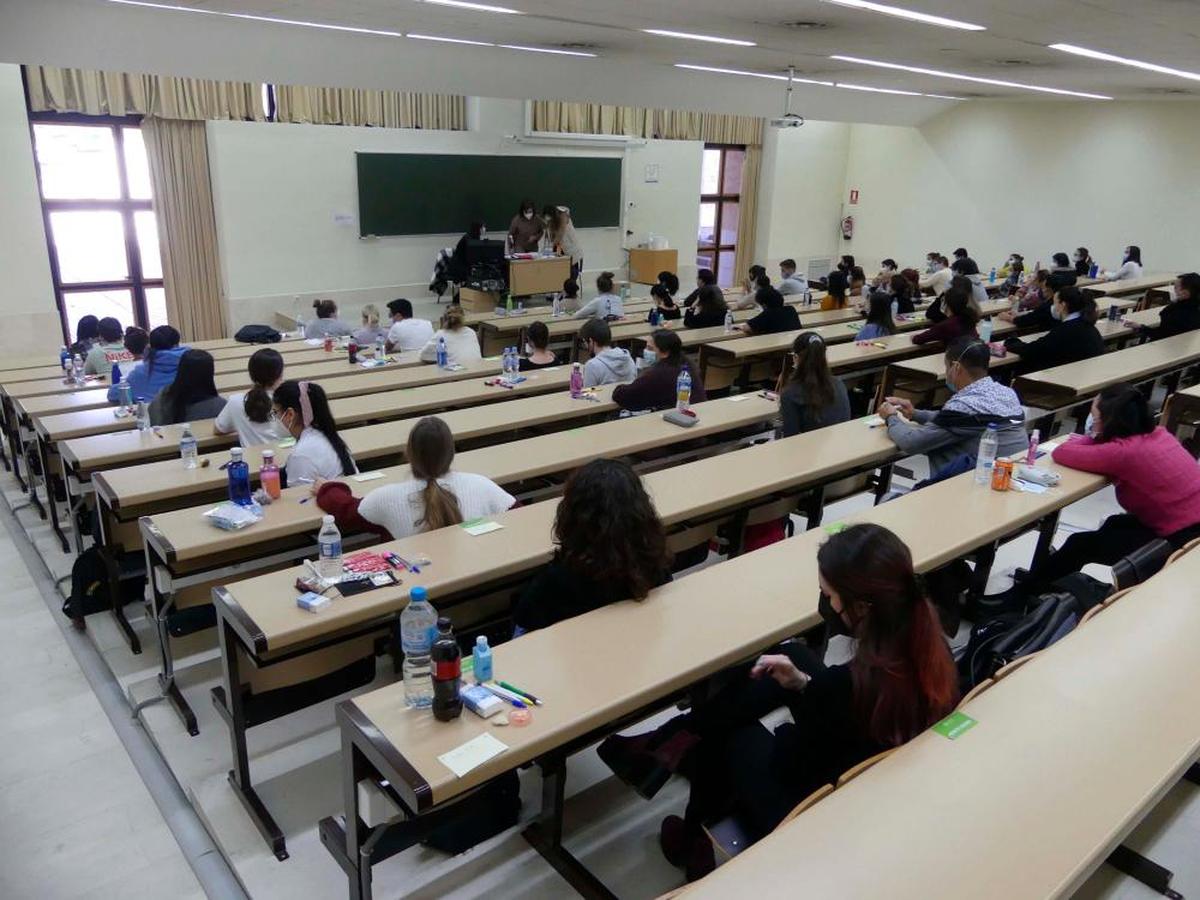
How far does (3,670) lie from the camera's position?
3.80m

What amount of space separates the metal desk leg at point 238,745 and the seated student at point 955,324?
619 cm

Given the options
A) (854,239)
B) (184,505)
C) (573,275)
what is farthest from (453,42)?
(854,239)

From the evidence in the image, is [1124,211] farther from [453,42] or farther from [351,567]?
[351,567]

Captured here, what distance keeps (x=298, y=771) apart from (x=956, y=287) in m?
6.41

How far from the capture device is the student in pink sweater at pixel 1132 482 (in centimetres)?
362

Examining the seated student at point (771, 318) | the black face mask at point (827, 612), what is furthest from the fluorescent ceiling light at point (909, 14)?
the black face mask at point (827, 612)

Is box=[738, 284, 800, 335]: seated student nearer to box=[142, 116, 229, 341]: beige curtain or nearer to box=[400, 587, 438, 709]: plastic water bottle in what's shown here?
box=[400, 587, 438, 709]: plastic water bottle

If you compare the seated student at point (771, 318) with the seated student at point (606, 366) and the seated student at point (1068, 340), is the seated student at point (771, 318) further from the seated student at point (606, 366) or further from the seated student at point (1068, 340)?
the seated student at point (606, 366)

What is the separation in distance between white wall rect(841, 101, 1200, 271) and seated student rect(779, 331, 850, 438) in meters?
11.6

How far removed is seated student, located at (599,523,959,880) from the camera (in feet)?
6.68

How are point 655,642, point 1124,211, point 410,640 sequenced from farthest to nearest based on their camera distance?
point 1124,211, point 655,642, point 410,640

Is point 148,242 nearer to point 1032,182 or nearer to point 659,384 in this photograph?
point 659,384

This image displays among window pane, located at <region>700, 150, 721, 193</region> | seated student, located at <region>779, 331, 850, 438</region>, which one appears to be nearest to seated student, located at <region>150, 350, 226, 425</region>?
seated student, located at <region>779, 331, 850, 438</region>

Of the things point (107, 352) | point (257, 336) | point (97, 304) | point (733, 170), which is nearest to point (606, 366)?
point (107, 352)
